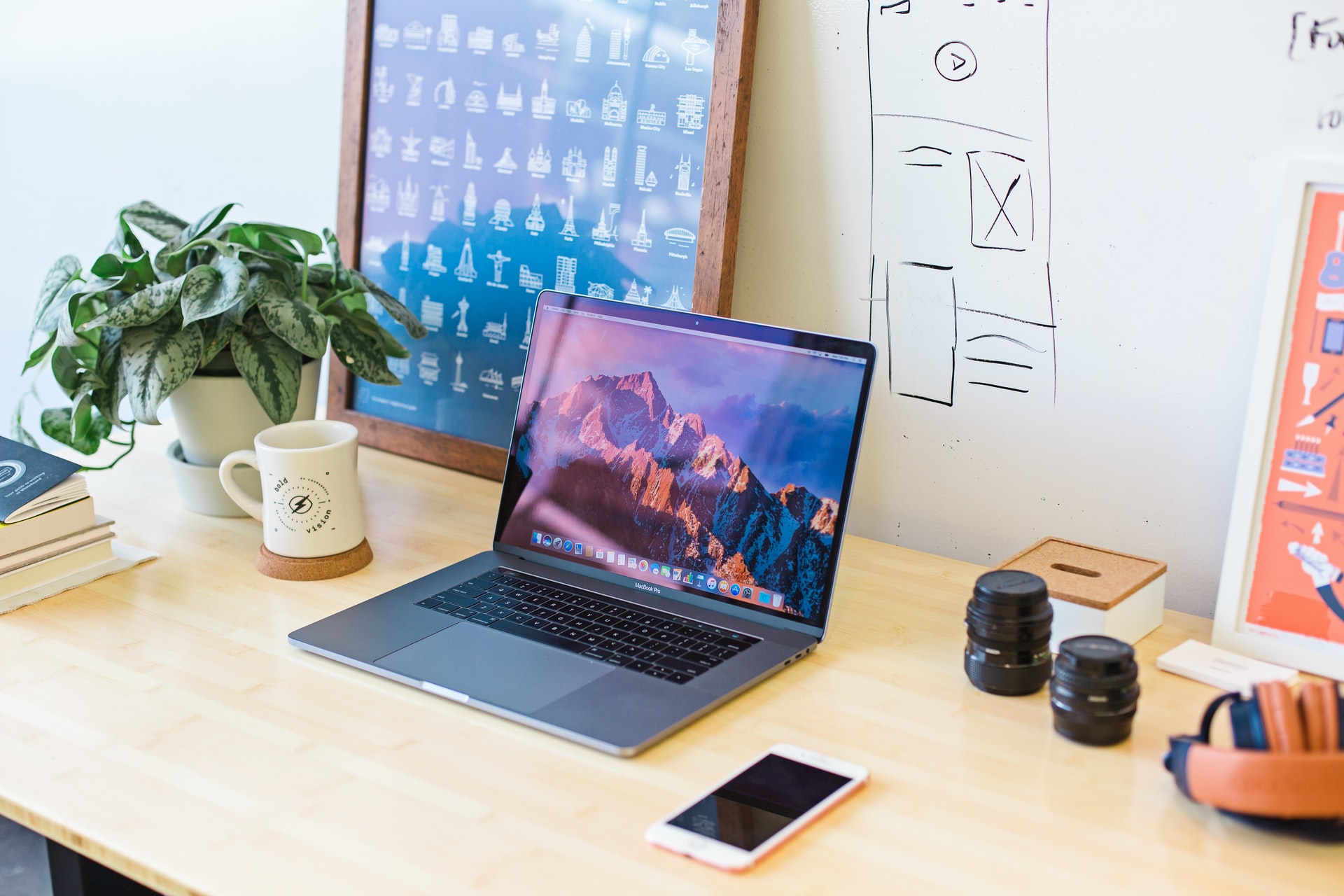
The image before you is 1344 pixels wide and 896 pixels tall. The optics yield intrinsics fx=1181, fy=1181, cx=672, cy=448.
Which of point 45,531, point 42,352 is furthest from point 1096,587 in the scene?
point 42,352

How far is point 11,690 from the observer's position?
861 mm

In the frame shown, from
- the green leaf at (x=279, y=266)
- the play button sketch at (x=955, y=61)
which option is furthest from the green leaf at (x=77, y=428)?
the play button sketch at (x=955, y=61)

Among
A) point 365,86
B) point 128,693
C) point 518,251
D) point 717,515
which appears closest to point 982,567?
point 717,515

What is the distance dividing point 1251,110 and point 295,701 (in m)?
0.87

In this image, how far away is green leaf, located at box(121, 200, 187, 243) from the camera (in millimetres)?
1239

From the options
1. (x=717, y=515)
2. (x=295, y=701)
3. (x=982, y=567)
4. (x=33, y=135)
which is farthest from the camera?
(x=33, y=135)

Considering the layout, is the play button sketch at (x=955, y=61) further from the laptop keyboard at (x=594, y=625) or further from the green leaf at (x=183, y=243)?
the green leaf at (x=183, y=243)

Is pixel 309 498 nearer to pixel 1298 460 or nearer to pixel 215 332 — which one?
pixel 215 332

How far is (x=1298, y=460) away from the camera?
922mm

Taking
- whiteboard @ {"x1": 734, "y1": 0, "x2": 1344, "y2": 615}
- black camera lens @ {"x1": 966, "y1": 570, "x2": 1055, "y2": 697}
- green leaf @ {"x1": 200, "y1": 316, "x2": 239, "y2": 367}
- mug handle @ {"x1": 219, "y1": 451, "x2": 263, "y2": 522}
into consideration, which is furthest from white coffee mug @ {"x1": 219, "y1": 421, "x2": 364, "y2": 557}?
black camera lens @ {"x1": 966, "y1": 570, "x2": 1055, "y2": 697}

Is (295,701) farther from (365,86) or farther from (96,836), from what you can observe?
(365,86)

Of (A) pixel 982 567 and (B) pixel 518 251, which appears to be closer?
(A) pixel 982 567

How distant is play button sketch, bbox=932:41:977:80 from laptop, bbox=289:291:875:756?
0.94 feet

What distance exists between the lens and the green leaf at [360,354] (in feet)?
3.96
